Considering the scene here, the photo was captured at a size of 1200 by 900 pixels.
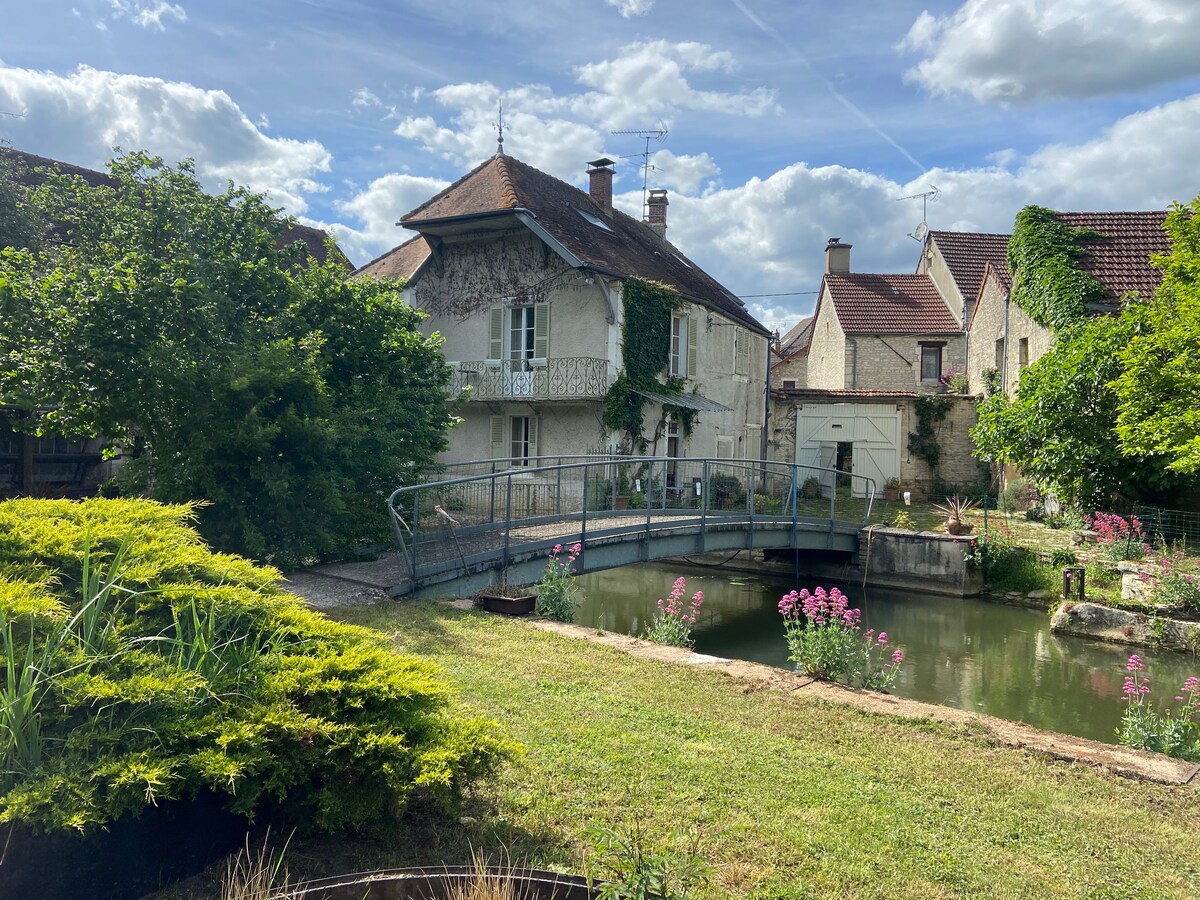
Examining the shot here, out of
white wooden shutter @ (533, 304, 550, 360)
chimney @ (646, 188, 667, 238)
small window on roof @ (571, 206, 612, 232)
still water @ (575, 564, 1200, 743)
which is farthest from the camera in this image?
chimney @ (646, 188, 667, 238)

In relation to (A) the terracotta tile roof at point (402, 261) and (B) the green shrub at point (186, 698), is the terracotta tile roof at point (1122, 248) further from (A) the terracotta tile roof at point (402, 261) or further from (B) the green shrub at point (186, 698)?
(B) the green shrub at point (186, 698)

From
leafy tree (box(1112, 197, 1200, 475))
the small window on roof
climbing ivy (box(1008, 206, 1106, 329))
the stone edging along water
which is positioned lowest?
the stone edging along water

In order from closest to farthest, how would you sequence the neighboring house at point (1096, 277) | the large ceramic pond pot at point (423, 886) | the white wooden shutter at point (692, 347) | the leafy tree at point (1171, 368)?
the large ceramic pond pot at point (423, 886), the leafy tree at point (1171, 368), the neighboring house at point (1096, 277), the white wooden shutter at point (692, 347)

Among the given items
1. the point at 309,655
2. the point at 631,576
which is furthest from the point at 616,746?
the point at 631,576

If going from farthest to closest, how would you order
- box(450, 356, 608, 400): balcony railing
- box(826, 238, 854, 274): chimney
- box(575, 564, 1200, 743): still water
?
1. box(826, 238, 854, 274): chimney
2. box(450, 356, 608, 400): balcony railing
3. box(575, 564, 1200, 743): still water

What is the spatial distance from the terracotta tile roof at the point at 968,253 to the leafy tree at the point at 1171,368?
1321 cm

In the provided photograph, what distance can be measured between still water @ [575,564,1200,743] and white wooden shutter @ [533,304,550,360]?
5.47 metres

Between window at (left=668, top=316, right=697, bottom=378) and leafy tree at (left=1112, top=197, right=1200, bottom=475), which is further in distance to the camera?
window at (left=668, top=316, right=697, bottom=378)

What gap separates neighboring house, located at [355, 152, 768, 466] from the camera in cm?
1825

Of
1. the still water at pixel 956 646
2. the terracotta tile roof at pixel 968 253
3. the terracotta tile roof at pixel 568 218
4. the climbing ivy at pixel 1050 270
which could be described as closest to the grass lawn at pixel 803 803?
the still water at pixel 956 646

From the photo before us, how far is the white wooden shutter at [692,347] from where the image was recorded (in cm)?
2083

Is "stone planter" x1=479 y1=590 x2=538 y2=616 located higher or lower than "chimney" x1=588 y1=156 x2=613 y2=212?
lower

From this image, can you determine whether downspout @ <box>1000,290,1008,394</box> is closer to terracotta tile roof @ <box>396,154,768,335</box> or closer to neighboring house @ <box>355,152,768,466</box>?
terracotta tile roof @ <box>396,154,768,335</box>

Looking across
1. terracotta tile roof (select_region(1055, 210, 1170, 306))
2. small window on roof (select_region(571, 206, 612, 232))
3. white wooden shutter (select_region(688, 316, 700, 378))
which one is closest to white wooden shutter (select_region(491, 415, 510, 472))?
white wooden shutter (select_region(688, 316, 700, 378))
